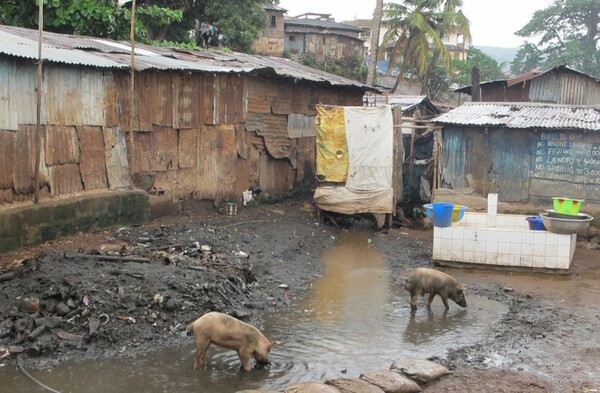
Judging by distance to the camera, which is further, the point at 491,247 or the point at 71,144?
the point at 491,247

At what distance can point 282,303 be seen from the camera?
10.1 m

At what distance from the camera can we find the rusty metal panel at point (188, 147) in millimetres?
14461

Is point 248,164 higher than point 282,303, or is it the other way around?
point 248,164

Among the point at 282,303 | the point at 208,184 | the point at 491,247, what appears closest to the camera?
the point at 282,303

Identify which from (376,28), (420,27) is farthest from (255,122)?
(420,27)

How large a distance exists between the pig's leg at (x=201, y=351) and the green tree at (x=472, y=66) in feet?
113

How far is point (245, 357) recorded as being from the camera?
292 inches

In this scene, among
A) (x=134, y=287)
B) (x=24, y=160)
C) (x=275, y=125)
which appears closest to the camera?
(x=134, y=287)

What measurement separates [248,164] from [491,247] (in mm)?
6593

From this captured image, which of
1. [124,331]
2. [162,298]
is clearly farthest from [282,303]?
[124,331]

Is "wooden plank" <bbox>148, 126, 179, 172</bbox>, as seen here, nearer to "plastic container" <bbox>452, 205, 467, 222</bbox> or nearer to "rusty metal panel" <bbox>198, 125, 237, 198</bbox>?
"rusty metal panel" <bbox>198, 125, 237, 198</bbox>

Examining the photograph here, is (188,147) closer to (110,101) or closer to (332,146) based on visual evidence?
(110,101)

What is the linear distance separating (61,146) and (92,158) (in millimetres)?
832

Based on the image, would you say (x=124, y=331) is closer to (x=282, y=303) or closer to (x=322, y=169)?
(x=282, y=303)
